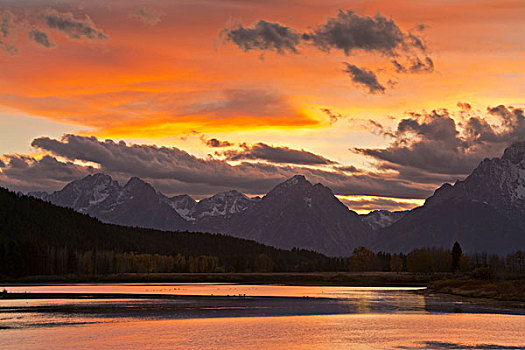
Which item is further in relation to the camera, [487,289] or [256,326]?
[487,289]

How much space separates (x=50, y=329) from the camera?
74125mm

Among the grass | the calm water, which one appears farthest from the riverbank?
the calm water

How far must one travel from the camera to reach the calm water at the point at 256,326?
212ft

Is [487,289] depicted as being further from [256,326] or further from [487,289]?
[256,326]

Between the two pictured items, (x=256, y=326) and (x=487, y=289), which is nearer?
(x=256, y=326)

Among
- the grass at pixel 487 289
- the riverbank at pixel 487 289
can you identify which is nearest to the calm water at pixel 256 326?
the riverbank at pixel 487 289

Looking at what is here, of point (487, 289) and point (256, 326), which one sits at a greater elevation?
point (487, 289)

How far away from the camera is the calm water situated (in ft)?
212

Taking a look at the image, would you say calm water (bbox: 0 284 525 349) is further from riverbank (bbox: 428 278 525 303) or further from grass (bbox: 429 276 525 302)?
grass (bbox: 429 276 525 302)

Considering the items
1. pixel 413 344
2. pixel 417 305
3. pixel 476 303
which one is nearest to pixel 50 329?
pixel 413 344

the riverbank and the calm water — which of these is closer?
the calm water

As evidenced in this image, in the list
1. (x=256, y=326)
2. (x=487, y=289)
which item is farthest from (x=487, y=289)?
(x=256, y=326)

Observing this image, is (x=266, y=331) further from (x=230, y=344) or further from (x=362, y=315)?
(x=362, y=315)

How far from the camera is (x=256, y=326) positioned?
79125mm
